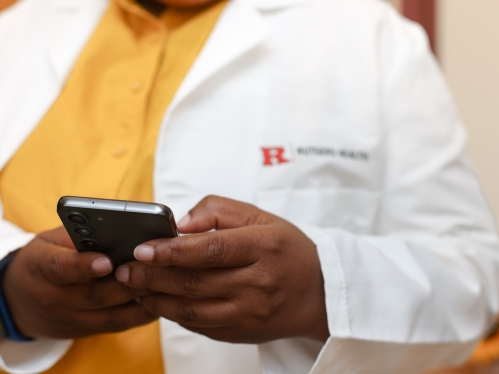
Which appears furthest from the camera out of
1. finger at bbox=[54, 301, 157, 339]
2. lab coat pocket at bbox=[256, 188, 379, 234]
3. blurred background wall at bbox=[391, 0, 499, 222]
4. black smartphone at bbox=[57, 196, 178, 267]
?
blurred background wall at bbox=[391, 0, 499, 222]

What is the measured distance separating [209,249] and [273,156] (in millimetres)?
261

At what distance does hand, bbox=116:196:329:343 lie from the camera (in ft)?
1.34

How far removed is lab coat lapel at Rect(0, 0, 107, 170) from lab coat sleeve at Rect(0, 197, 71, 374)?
0.52 feet

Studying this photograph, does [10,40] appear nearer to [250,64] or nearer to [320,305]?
[250,64]

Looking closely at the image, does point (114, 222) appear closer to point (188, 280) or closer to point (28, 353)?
point (188, 280)

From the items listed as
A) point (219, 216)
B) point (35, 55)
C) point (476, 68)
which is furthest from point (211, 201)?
point (476, 68)

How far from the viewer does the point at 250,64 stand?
703 mm

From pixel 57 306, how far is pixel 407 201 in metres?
0.42

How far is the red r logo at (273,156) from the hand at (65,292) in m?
0.24

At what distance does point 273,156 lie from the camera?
2.13ft

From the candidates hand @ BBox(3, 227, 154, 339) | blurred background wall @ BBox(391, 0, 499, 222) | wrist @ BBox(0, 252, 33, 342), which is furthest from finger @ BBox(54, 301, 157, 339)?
blurred background wall @ BBox(391, 0, 499, 222)

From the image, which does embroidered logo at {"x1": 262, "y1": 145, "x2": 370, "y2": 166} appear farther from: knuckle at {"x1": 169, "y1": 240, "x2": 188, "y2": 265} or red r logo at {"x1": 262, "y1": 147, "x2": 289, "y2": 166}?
knuckle at {"x1": 169, "y1": 240, "x2": 188, "y2": 265}

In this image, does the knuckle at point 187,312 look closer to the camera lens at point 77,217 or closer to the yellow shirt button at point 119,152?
the camera lens at point 77,217

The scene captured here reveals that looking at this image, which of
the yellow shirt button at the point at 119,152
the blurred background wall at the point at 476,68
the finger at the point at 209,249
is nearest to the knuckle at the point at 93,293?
the finger at the point at 209,249
